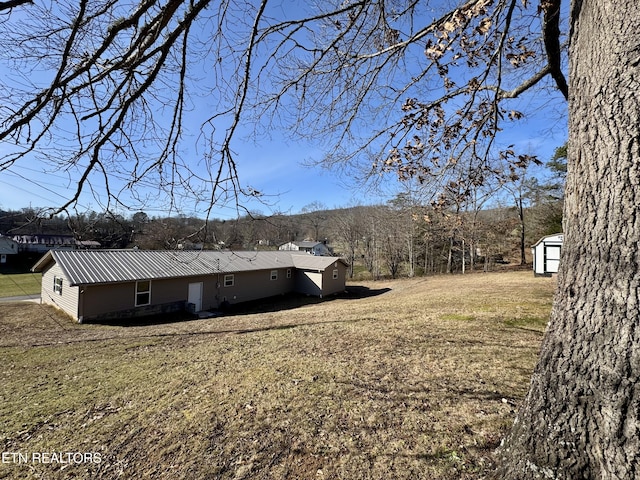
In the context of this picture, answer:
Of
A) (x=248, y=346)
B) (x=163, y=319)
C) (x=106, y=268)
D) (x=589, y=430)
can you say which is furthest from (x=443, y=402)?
→ (x=106, y=268)

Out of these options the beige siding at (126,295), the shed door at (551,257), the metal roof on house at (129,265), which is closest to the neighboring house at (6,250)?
the metal roof on house at (129,265)

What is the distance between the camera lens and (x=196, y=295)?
50.5 feet

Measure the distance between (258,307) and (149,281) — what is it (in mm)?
5949

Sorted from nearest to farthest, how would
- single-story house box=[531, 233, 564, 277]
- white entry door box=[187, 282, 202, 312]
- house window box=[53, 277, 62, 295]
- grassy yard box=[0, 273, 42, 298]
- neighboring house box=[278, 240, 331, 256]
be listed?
house window box=[53, 277, 62, 295]
white entry door box=[187, 282, 202, 312]
single-story house box=[531, 233, 564, 277]
grassy yard box=[0, 273, 42, 298]
neighboring house box=[278, 240, 331, 256]

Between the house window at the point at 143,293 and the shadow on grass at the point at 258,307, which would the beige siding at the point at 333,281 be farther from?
the house window at the point at 143,293

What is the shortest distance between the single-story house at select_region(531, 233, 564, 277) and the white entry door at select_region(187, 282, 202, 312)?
774 inches

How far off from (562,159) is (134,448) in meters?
29.4

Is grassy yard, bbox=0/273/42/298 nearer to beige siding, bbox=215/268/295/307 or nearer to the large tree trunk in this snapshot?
beige siding, bbox=215/268/295/307

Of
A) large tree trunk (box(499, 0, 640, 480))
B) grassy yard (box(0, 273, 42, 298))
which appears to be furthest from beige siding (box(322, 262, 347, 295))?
grassy yard (box(0, 273, 42, 298))

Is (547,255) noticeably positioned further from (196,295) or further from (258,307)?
(196,295)

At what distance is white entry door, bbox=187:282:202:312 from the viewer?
15.2 m

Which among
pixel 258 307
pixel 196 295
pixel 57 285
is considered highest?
pixel 57 285

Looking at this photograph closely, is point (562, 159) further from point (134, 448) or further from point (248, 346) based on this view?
point (134, 448)

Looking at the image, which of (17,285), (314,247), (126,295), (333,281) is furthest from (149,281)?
(314,247)
